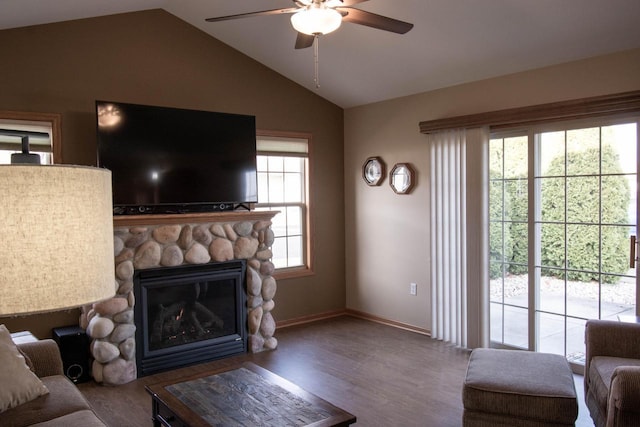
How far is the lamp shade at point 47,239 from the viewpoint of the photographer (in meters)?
1.09

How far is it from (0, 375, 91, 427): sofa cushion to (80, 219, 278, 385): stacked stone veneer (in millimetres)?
1348

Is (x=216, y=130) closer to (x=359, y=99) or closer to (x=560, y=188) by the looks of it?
(x=359, y=99)

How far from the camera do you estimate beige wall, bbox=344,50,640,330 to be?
4.30 m

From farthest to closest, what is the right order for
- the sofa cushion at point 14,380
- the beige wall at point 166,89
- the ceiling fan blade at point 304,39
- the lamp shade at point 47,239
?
1. the beige wall at point 166,89
2. the ceiling fan blade at point 304,39
3. the sofa cushion at point 14,380
4. the lamp shade at point 47,239

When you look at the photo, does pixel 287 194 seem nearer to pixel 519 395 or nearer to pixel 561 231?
pixel 561 231

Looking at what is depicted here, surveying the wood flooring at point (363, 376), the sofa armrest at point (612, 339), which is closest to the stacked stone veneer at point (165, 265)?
the wood flooring at point (363, 376)

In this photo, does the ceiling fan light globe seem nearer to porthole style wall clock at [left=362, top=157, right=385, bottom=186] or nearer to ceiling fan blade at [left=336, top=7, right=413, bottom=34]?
ceiling fan blade at [left=336, top=7, right=413, bottom=34]

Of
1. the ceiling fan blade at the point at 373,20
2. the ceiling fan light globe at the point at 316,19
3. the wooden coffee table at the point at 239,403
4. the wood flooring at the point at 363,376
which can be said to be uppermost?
the ceiling fan blade at the point at 373,20

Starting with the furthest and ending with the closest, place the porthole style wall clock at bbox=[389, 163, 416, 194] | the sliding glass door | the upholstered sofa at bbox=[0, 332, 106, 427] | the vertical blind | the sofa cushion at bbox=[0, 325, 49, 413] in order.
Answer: the porthole style wall clock at bbox=[389, 163, 416, 194] → the vertical blind → the sliding glass door → the sofa cushion at bbox=[0, 325, 49, 413] → the upholstered sofa at bbox=[0, 332, 106, 427]

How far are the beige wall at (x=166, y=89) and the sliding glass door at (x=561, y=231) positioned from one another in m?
2.05

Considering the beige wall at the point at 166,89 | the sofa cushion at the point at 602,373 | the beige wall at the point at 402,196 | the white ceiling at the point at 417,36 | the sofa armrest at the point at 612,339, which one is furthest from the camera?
the beige wall at the point at 402,196

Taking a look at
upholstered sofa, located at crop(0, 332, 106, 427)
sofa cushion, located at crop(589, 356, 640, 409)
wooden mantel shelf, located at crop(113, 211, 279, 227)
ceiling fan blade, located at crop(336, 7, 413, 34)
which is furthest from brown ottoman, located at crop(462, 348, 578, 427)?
wooden mantel shelf, located at crop(113, 211, 279, 227)

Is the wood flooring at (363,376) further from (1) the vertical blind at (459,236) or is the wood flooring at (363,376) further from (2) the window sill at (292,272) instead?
(2) the window sill at (292,272)

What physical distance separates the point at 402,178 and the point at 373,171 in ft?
1.50
